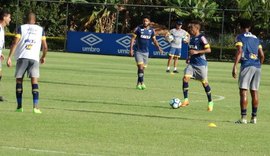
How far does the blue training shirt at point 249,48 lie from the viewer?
669 inches

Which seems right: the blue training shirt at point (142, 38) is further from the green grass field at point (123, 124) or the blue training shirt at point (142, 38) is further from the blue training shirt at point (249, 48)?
the blue training shirt at point (249, 48)

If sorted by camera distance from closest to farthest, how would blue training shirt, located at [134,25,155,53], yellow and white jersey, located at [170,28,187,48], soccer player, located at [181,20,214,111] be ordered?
soccer player, located at [181,20,214,111]
blue training shirt, located at [134,25,155,53]
yellow and white jersey, located at [170,28,187,48]

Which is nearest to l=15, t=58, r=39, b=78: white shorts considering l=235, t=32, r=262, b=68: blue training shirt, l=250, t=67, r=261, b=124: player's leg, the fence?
l=235, t=32, r=262, b=68: blue training shirt

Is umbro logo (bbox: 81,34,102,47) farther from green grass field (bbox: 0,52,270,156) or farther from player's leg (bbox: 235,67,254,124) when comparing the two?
player's leg (bbox: 235,67,254,124)

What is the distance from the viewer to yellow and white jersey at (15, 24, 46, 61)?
17.3 metres

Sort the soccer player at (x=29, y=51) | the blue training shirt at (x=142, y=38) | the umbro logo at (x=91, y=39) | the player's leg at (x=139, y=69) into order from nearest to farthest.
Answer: the soccer player at (x=29, y=51), the player's leg at (x=139, y=69), the blue training shirt at (x=142, y=38), the umbro logo at (x=91, y=39)

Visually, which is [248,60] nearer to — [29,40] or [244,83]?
[244,83]

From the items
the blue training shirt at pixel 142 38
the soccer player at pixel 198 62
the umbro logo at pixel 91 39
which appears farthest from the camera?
the umbro logo at pixel 91 39

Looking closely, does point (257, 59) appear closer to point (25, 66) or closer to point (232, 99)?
point (25, 66)

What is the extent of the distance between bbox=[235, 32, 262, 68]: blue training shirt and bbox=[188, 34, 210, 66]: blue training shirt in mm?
3213

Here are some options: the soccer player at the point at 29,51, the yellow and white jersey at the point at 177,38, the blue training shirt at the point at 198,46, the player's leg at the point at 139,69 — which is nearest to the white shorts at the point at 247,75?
the blue training shirt at the point at 198,46

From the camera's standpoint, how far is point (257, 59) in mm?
17219

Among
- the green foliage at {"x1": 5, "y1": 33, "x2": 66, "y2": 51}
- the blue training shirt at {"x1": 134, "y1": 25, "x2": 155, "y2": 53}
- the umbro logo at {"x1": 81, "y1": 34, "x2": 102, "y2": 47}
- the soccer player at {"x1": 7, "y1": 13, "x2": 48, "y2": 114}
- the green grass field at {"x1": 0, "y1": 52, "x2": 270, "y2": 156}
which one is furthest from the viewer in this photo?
the green foliage at {"x1": 5, "y1": 33, "x2": 66, "y2": 51}

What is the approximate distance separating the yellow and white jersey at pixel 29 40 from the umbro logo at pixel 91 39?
127 feet
